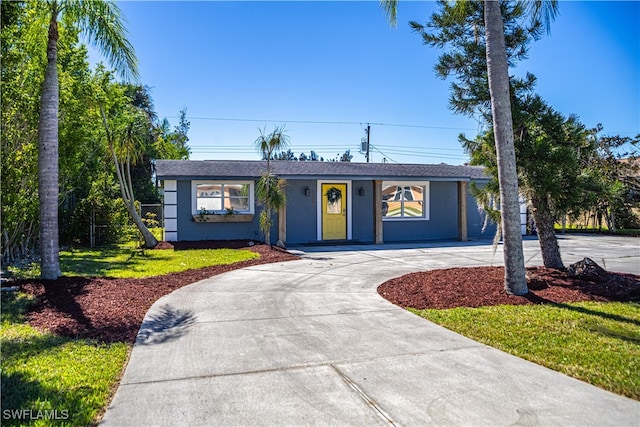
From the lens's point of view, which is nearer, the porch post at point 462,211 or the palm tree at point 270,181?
the palm tree at point 270,181

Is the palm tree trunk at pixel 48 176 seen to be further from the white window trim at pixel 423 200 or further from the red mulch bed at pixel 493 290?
the white window trim at pixel 423 200

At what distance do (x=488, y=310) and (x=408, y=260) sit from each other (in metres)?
4.90

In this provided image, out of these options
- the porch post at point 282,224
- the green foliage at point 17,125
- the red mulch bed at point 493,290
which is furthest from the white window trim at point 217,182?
the red mulch bed at point 493,290

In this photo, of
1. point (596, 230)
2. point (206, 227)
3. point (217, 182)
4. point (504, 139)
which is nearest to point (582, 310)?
point (504, 139)

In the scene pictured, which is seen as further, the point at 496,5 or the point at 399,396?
the point at 496,5

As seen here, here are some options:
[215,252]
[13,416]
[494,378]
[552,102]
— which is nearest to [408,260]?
[552,102]

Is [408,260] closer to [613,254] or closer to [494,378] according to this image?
[613,254]

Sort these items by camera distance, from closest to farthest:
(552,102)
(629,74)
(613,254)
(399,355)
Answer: (399,355) < (552,102) < (629,74) < (613,254)

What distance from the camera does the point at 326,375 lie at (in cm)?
341

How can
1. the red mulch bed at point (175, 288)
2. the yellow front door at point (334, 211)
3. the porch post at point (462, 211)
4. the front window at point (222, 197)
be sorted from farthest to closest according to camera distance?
the porch post at point (462, 211)
the yellow front door at point (334, 211)
the front window at point (222, 197)
the red mulch bed at point (175, 288)

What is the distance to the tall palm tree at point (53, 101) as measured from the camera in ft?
22.2

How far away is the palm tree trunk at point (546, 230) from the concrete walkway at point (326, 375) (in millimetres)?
3713

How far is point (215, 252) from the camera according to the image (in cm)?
1211

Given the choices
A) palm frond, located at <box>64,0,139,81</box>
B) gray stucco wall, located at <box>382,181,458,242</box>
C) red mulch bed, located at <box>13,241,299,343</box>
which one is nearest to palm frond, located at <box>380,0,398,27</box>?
palm frond, located at <box>64,0,139,81</box>
